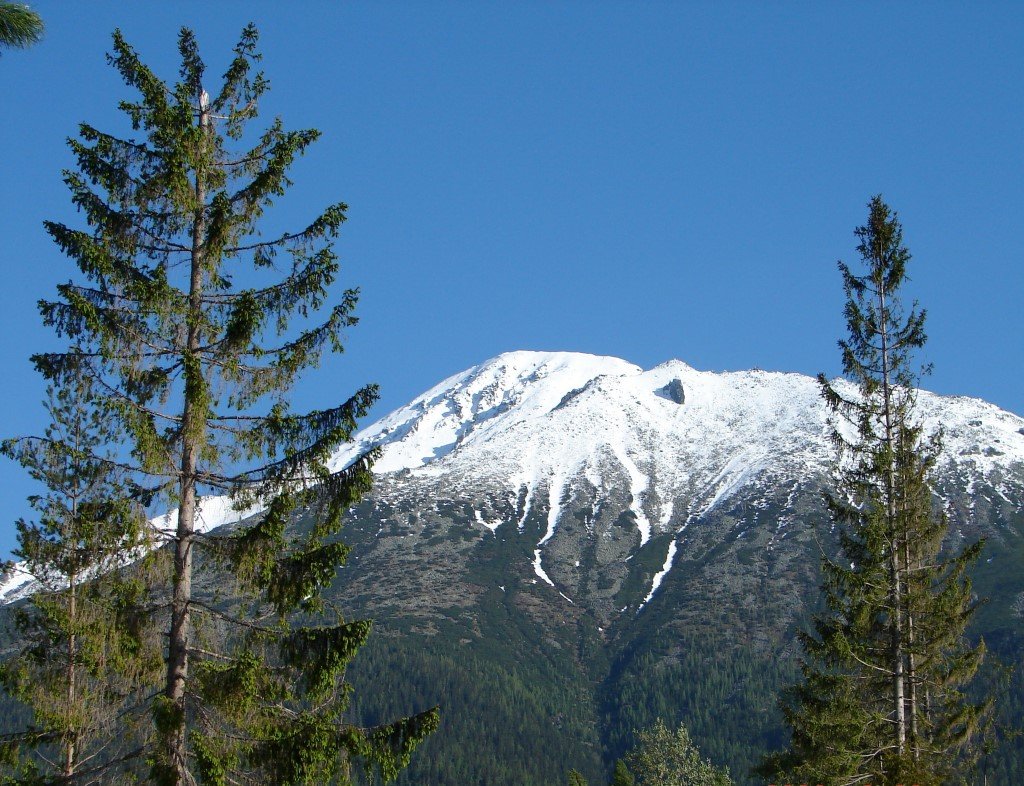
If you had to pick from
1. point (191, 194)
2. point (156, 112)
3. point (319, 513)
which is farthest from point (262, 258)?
point (319, 513)

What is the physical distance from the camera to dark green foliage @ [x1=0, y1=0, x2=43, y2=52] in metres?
14.7

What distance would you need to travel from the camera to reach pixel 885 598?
32875mm

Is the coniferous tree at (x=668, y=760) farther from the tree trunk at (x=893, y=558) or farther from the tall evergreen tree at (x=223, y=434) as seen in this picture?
the tall evergreen tree at (x=223, y=434)

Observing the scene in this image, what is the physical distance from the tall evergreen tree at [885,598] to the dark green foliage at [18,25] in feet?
80.3

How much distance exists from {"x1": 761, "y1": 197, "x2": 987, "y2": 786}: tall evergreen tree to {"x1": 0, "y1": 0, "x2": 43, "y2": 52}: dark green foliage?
24.5 metres

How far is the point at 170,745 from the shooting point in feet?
62.1

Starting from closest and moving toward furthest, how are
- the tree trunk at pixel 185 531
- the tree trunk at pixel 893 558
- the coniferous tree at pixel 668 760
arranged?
the tree trunk at pixel 185 531
the tree trunk at pixel 893 558
the coniferous tree at pixel 668 760

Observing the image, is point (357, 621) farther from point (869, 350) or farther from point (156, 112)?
point (869, 350)

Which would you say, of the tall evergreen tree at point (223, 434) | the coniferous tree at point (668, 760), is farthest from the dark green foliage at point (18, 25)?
the coniferous tree at point (668, 760)

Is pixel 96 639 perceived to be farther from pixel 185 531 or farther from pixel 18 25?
pixel 18 25

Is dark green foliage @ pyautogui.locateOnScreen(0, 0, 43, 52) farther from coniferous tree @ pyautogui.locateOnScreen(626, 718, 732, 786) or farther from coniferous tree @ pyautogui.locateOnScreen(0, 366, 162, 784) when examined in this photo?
coniferous tree @ pyautogui.locateOnScreen(626, 718, 732, 786)

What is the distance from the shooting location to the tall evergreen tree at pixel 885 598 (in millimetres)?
32594

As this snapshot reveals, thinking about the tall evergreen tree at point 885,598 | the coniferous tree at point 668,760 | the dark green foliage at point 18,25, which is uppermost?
the dark green foliage at point 18,25

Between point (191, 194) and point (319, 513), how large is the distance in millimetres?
6654
